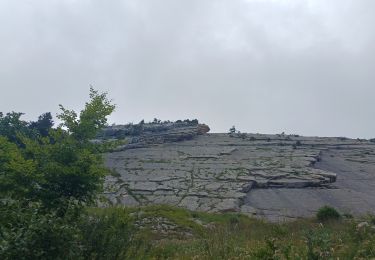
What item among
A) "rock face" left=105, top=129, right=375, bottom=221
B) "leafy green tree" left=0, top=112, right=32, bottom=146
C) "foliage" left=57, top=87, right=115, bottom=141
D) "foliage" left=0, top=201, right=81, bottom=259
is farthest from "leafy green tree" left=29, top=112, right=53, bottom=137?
"foliage" left=0, top=201, right=81, bottom=259

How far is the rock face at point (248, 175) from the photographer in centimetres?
2461

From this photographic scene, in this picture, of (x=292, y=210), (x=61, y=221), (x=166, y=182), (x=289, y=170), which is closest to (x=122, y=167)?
(x=166, y=182)

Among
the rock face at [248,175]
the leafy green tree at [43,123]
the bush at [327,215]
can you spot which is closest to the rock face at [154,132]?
the rock face at [248,175]

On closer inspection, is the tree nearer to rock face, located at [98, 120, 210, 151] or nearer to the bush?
the bush

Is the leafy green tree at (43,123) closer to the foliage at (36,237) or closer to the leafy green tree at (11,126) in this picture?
the leafy green tree at (11,126)

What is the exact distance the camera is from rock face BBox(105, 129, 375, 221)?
2461cm

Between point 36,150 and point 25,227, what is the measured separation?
13.6 feet

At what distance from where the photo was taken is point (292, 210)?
77.0ft

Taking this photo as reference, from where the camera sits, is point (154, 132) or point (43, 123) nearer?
point (43, 123)

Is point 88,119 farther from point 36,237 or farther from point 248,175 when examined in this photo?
point 248,175

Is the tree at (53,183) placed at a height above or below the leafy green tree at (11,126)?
below

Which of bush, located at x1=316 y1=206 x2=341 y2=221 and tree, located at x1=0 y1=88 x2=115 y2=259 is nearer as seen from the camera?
tree, located at x1=0 y1=88 x2=115 y2=259

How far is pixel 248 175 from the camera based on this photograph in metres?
29.6

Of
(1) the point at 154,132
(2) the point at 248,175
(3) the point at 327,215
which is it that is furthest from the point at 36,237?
(1) the point at 154,132
